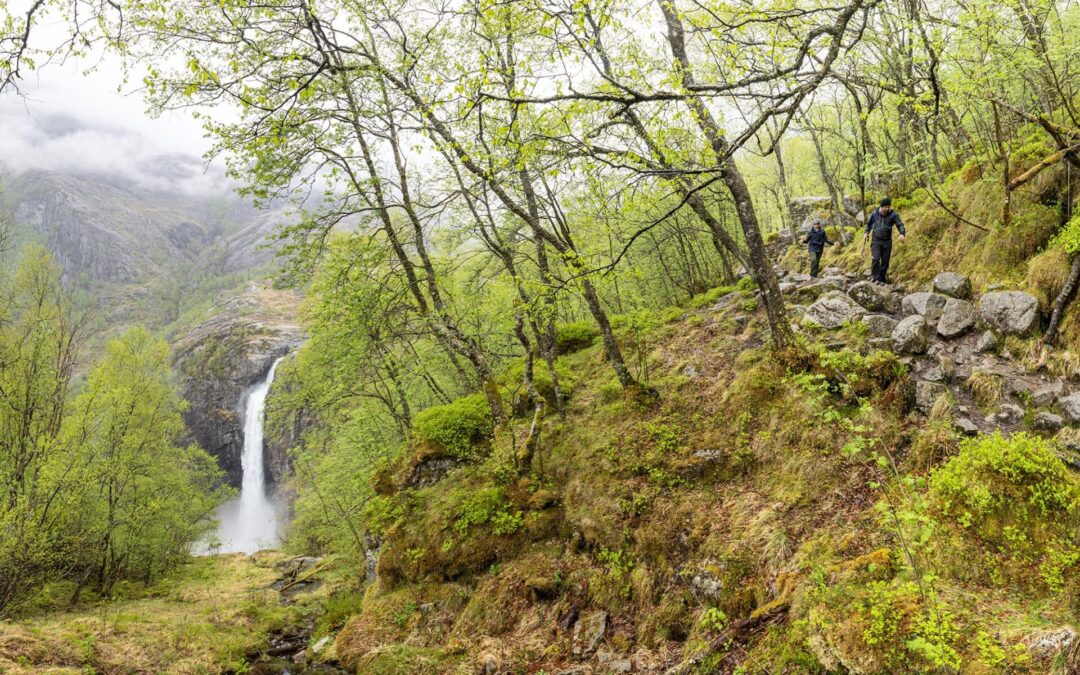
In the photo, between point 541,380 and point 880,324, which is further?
point 541,380

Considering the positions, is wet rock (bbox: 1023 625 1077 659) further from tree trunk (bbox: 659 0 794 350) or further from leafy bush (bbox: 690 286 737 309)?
leafy bush (bbox: 690 286 737 309)

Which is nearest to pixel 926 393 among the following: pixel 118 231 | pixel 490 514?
pixel 490 514

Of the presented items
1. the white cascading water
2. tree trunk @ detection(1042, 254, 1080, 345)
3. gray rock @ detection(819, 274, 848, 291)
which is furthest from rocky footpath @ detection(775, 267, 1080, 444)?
the white cascading water

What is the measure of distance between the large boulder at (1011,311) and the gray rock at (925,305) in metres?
0.64

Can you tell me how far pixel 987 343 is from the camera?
6332mm

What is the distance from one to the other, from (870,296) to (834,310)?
0.81m

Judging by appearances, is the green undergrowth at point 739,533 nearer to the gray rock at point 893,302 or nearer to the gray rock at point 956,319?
the gray rock at point 956,319

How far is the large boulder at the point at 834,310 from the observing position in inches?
320

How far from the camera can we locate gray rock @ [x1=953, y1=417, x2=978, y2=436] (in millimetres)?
5122

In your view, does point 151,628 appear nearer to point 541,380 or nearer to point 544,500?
point 544,500

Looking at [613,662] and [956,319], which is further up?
[956,319]

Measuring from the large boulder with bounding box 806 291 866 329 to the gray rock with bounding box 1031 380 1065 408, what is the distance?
8.89ft

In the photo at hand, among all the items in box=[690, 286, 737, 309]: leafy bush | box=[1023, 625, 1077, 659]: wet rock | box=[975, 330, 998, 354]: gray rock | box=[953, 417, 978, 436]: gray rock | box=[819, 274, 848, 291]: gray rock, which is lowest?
box=[1023, 625, 1077, 659]: wet rock

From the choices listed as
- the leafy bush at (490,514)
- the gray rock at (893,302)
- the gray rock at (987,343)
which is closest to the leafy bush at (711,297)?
the gray rock at (893,302)
